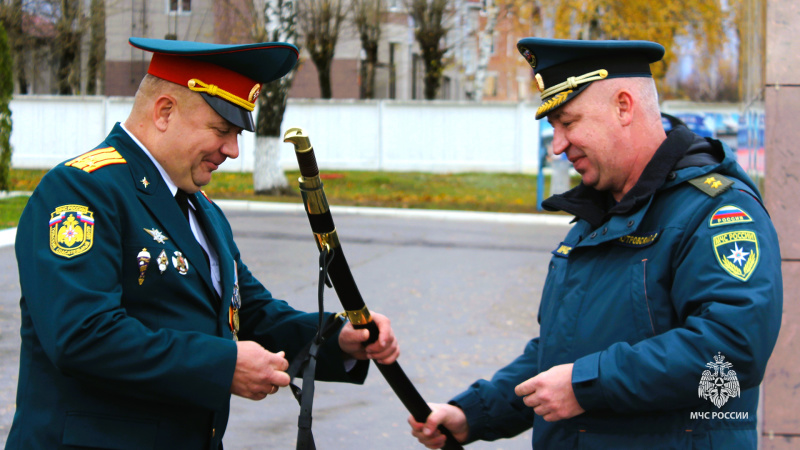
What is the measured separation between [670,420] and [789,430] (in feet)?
5.53

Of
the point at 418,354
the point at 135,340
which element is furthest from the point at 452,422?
the point at 418,354

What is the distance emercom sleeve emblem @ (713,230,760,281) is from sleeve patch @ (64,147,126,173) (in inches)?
63.1

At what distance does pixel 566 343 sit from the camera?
8.25 feet

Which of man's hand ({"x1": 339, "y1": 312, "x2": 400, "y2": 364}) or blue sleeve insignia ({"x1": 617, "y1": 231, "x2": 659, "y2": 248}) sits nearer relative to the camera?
blue sleeve insignia ({"x1": 617, "y1": 231, "x2": 659, "y2": 248})

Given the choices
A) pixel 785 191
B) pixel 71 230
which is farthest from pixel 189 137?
pixel 785 191

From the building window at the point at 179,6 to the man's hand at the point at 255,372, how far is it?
1626 centimetres

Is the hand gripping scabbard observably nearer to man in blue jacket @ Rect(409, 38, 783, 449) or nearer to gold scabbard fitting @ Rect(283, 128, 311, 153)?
gold scabbard fitting @ Rect(283, 128, 311, 153)

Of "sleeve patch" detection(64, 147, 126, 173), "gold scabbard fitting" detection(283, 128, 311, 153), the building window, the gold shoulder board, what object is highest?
the building window

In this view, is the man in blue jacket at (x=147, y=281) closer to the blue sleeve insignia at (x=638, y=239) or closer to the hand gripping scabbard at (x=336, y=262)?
the hand gripping scabbard at (x=336, y=262)

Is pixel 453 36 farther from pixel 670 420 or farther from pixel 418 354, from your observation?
pixel 670 420

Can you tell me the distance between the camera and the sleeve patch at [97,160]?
229cm

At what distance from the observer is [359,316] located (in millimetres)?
2641

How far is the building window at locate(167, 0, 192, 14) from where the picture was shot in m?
17.8

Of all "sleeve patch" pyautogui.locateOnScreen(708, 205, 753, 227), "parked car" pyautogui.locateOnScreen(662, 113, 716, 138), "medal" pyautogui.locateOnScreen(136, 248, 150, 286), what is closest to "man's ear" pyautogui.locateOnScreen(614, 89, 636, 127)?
"sleeve patch" pyautogui.locateOnScreen(708, 205, 753, 227)
